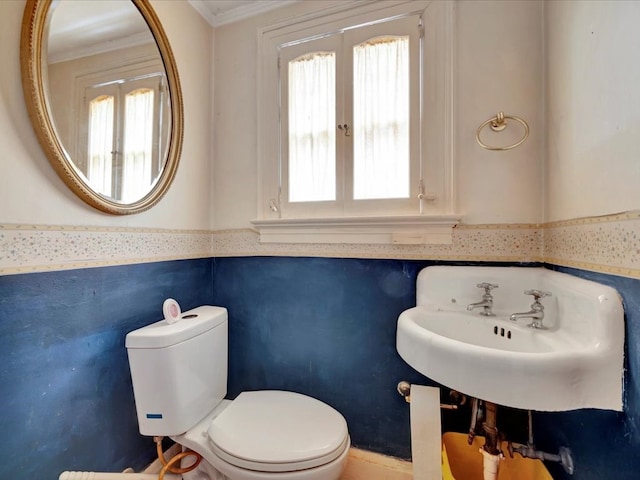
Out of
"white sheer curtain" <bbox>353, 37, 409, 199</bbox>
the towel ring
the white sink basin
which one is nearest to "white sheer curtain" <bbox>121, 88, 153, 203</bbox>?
"white sheer curtain" <bbox>353, 37, 409, 199</bbox>

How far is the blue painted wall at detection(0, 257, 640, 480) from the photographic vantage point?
79cm

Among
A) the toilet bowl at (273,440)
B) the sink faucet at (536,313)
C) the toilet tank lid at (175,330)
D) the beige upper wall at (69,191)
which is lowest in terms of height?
the toilet bowl at (273,440)

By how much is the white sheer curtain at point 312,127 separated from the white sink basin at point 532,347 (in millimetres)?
722

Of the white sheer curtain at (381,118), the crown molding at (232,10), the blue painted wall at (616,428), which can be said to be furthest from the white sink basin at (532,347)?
the crown molding at (232,10)

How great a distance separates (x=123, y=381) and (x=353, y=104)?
147 centimetres

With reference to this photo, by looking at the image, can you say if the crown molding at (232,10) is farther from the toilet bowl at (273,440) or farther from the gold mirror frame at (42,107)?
the toilet bowl at (273,440)

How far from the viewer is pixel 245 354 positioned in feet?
4.92

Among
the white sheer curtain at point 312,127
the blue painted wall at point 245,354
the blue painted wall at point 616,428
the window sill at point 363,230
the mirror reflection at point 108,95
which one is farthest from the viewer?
the white sheer curtain at point 312,127

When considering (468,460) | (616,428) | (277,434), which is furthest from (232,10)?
(468,460)

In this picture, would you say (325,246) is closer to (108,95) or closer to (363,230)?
(363,230)

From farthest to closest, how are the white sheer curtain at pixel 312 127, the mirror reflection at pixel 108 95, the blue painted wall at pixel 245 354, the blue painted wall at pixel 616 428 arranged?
the white sheer curtain at pixel 312 127 → the mirror reflection at pixel 108 95 → the blue painted wall at pixel 245 354 → the blue painted wall at pixel 616 428

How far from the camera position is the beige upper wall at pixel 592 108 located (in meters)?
0.65

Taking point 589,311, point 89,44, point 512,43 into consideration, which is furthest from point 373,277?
point 89,44

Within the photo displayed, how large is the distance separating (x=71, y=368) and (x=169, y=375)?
11.8 inches
